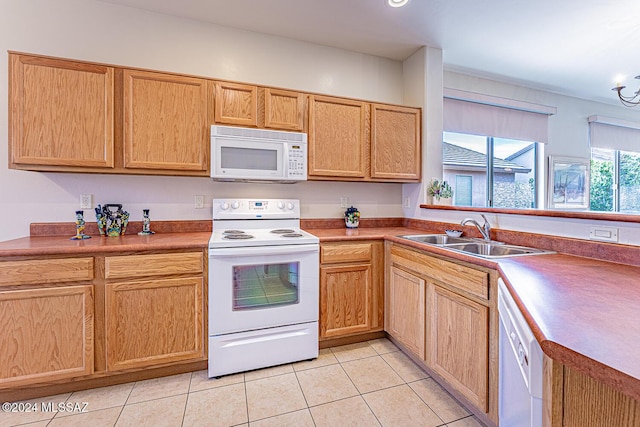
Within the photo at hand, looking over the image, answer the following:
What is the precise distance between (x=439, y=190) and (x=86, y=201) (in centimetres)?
298

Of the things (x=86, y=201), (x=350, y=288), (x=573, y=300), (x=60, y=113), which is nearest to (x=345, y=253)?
(x=350, y=288)

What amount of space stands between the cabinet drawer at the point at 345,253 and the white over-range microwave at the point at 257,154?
65cm

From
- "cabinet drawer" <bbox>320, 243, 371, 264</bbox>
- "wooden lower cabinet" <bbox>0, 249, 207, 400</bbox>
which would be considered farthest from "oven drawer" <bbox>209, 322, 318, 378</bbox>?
"cabinet drawer" <bbox>320, 243, 371, 264</bbox>

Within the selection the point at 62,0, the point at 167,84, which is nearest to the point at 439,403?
the point at 167,84

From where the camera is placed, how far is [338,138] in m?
2.60

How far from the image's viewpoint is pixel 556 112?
402cm

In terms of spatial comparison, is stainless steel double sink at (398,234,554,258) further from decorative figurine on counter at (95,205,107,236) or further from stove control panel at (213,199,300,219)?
decorative figurine on counter at (95,205,107,236)

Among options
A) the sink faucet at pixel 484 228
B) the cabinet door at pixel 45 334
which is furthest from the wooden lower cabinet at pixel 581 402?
the cabinet door at pixel 45 334

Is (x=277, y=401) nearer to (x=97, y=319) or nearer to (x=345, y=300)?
(x=345, y=300)

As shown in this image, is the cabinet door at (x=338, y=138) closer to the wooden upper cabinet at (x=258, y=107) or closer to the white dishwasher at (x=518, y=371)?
the wooden upper cabinet at (x=258, y=107)

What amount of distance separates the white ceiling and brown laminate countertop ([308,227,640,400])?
2.02 metres

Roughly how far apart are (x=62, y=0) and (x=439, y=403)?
12.3 ft

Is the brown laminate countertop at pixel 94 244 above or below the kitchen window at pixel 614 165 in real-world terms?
below

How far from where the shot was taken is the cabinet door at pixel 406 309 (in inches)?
77.8
